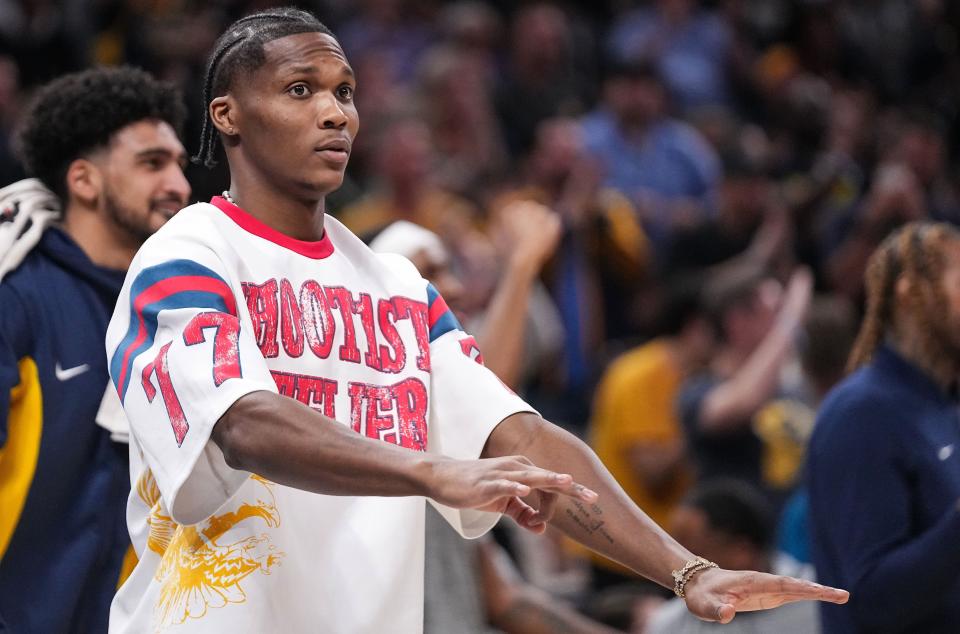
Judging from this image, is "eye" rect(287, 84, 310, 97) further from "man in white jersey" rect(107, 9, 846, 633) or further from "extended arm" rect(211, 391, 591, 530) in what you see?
"extended arm" rect(211, 391, 591, 530)

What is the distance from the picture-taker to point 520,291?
5.11 metres

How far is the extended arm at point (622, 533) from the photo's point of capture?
95.6 inches

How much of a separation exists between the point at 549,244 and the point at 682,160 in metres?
4.96

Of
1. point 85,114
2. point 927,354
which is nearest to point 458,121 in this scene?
point 927,354

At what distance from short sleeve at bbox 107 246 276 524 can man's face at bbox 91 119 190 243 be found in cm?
107

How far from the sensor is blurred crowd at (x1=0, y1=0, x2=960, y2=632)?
6285 mm

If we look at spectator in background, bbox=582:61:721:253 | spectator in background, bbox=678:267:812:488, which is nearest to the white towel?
spectator in background, bbox=678:267:812:488

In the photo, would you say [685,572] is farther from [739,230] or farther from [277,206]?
[739,230]

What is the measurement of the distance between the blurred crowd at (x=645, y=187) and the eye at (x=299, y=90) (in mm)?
1133

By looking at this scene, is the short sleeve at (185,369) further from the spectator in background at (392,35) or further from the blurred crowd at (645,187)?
the spectator in background at (392,35)

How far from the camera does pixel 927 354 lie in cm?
417

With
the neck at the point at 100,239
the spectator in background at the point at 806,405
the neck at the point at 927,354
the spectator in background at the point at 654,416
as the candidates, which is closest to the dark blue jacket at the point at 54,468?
the neck at the point at 100,239

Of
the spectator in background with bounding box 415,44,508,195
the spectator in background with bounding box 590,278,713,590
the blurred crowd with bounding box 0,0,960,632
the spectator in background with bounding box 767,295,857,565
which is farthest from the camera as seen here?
the spectator in background with bounding box 415,44,508,195

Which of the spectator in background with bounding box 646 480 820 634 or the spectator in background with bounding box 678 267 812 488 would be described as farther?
the spectator in background with bounding box 678 267 812 488
